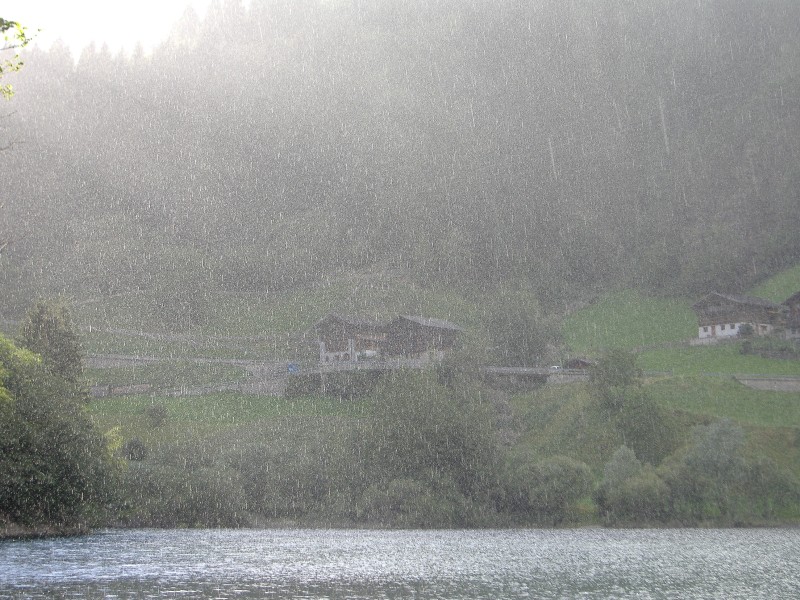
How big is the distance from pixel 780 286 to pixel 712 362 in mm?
66313

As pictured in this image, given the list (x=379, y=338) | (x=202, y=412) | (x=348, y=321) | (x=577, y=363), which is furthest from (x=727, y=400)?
(x=202, y=412)

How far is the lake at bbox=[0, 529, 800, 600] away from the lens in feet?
93.4

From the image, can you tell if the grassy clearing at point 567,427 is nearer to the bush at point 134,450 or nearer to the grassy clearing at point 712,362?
the grassy clearing at point 712,362

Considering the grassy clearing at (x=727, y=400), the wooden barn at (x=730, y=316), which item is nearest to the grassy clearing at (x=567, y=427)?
the grassy clearing at (x=727, y=400)

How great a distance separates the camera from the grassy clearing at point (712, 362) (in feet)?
293

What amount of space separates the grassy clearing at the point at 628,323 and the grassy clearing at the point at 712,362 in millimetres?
9641

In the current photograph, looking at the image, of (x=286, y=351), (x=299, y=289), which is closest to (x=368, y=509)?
(x=286, y=351)

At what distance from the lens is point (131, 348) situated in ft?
365

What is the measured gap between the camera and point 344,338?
4139 inches

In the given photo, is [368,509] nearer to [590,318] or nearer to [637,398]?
[637,398]

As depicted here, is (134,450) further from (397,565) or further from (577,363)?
(577,363)

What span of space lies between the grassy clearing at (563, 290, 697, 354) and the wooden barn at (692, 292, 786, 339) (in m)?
5.61

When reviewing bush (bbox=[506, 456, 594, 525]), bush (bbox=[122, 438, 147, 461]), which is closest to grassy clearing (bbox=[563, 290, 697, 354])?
bush (bbox=[506, 456, 594, 525])

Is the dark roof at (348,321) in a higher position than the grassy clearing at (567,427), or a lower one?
higher
